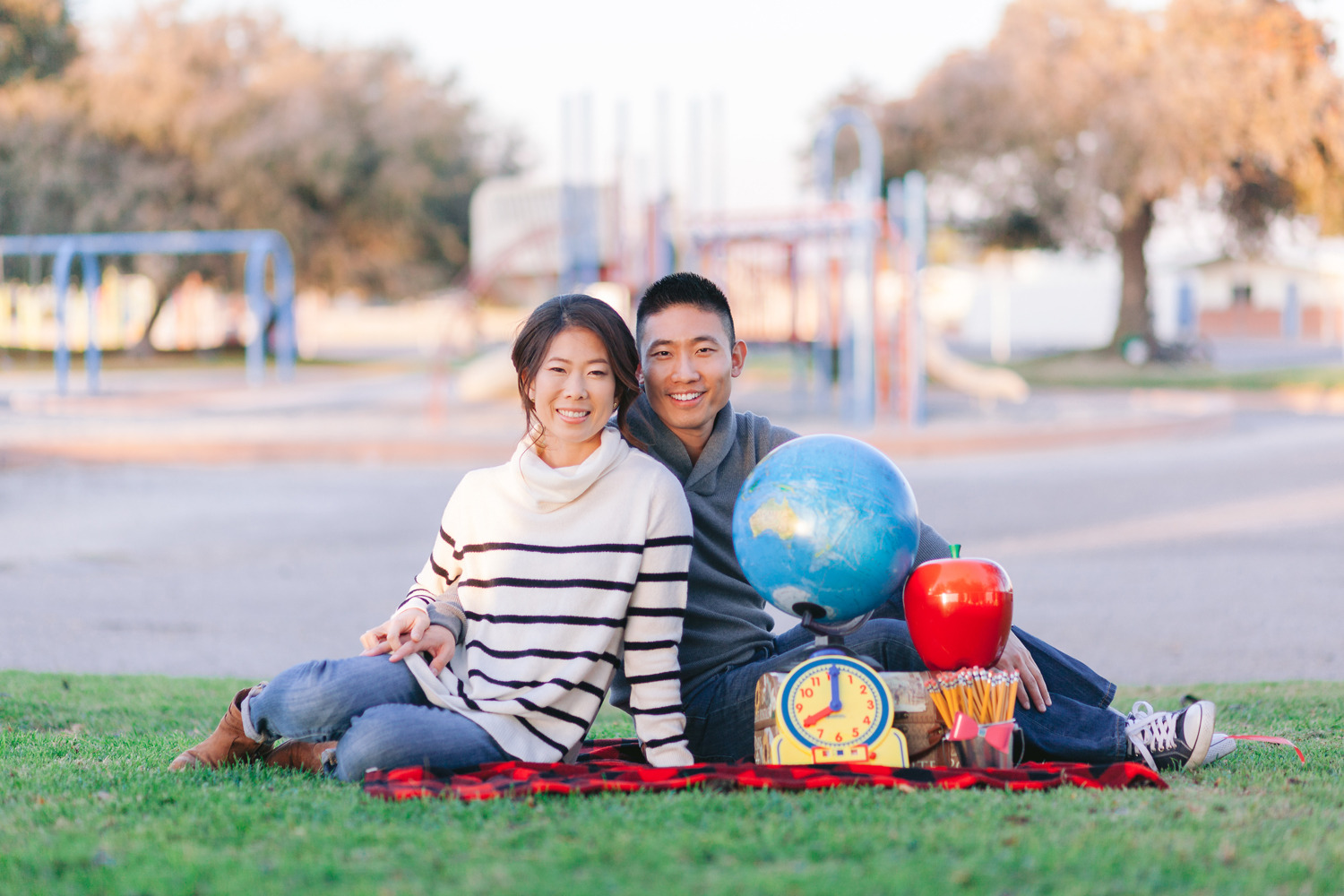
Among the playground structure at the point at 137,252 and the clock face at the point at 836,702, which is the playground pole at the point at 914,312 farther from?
the playground structure at the point at 137,252

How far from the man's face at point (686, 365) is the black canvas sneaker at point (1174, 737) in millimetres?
1443

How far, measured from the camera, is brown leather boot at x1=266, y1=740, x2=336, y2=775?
11.4ft

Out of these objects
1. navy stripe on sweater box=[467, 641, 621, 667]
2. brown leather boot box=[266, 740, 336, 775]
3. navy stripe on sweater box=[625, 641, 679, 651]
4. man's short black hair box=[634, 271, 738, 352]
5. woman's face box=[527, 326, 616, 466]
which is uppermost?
man's short black hair box=[634, 271, 738, 352]

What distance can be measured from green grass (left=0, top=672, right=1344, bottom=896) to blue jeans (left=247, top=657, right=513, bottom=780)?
0.40 feet

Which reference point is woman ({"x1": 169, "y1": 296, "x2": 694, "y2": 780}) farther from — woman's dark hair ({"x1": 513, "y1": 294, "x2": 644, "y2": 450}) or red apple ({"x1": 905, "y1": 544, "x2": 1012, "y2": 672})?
red apple ({"x1": 905, "y1": 544, "x2": 1012, "y2": 672})

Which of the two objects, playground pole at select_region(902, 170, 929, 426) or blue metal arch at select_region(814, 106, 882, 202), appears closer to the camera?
playground pole at select_region(902, 170, 929, 426)

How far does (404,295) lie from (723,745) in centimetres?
3627

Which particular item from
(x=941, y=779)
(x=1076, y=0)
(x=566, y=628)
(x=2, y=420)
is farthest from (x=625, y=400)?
(x=1076, y=0)

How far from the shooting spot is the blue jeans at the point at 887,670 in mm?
3490

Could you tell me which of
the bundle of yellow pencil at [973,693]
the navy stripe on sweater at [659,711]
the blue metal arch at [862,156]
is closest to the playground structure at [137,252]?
the blue metal arch at [862,156]

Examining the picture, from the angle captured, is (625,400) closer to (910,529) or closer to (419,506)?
(910,529)

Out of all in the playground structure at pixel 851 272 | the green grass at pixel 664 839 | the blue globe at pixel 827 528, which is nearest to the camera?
the green grass at pixel 664 839

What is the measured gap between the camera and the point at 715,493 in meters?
3.65

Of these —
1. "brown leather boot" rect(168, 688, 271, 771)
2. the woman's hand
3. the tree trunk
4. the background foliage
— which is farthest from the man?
the background foliage
